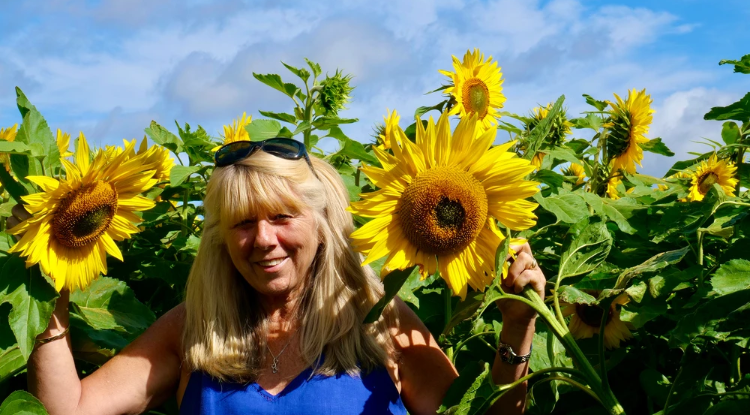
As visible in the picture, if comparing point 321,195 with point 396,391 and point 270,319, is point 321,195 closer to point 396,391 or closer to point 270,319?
point 270,319

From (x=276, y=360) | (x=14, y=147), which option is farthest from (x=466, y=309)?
(x=14, y=147)

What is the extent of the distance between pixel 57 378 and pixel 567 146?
1.92 m

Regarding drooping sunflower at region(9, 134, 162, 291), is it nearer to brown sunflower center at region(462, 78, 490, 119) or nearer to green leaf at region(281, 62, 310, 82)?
green leaf at region(281, 62, 310, 82)

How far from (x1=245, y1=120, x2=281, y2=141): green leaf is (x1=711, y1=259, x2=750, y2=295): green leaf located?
4.92 ft

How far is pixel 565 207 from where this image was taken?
85.1 inches

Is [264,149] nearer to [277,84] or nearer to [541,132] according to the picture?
[277,84]

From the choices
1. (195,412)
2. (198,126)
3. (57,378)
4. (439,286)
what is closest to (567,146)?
(439,286)

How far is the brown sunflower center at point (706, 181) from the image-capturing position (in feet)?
11.2

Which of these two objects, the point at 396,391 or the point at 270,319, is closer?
the point at 396,391

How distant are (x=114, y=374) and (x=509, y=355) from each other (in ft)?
3.89

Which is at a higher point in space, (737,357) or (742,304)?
(742,304)

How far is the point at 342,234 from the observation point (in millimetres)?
2500

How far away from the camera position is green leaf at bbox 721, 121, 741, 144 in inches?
113

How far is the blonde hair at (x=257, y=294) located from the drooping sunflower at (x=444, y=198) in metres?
0.68
